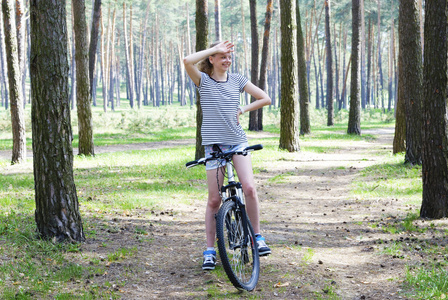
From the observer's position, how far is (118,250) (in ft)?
18.3

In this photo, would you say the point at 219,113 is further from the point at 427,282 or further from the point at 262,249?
the point at 427,282

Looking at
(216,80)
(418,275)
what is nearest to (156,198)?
(216,80)

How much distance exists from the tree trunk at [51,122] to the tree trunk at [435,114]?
4.97 meters

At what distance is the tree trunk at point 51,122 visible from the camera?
17.6 feet

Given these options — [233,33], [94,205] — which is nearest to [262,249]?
[94,205]

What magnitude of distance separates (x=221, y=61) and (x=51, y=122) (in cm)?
229

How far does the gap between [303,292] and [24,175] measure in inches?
346

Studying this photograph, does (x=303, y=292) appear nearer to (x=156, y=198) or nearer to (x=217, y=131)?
(x=217, y=131)

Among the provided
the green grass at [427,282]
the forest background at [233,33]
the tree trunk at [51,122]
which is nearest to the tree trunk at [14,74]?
the tree trunk at [51,122]

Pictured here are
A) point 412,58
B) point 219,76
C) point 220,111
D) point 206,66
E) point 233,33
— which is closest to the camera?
point 220,111

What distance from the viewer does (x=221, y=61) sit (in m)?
4.47

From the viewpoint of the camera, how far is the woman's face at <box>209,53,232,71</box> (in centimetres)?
446

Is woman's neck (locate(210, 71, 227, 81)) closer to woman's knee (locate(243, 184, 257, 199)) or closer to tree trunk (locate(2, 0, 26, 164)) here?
woman's knee (locate(243, 184, 257, 199))

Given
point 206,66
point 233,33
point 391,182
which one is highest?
point 233,33
